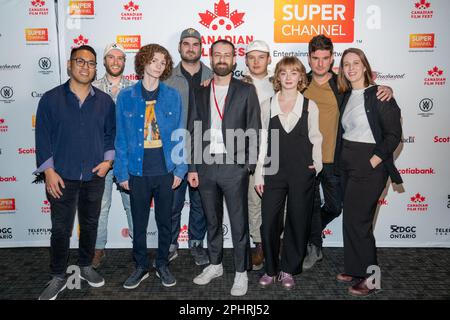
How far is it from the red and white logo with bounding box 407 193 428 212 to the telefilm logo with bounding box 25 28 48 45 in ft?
14.3

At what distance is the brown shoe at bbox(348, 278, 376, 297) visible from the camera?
3240mm

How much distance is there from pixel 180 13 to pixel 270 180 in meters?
2.13

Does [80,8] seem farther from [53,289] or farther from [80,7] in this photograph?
[53,289]

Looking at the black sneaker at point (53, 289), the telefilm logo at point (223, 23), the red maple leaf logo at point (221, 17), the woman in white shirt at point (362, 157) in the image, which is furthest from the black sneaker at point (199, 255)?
the red maple leaf logo at point (221, 17)

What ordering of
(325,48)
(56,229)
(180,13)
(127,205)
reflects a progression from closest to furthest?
(56,229), (325,48), (127,205), (180,13)

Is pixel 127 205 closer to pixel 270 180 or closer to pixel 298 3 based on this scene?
pixel 270 180

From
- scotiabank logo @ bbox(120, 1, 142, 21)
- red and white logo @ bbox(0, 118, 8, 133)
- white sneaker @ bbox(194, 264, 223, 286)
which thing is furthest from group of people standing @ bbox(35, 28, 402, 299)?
red and white logo @ bbox(0, 118, 8, 133)

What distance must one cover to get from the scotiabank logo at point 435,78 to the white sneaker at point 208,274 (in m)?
2.96

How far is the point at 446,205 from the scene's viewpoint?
4383 millimetres

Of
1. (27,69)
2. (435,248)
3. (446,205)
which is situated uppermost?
(27,69)

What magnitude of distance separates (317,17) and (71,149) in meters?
2.83

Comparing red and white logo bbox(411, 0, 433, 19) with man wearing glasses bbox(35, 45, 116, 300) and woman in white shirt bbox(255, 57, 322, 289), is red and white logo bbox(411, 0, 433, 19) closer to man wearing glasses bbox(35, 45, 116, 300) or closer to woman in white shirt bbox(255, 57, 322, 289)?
woman in white shirt bbox(255, 57, 322, 289)

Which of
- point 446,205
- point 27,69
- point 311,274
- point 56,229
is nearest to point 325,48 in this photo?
point 311,274

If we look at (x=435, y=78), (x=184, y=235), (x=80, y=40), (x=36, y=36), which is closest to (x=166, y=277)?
(x=184, y=235)
